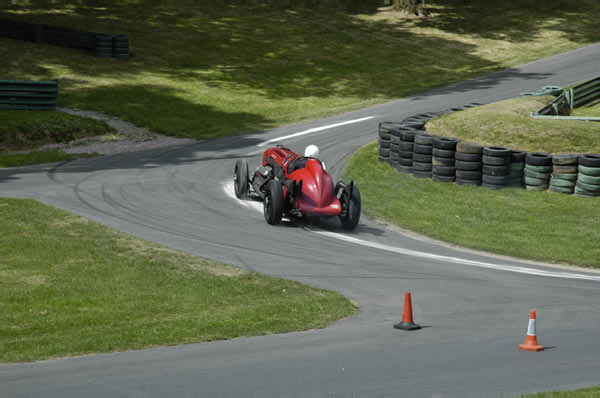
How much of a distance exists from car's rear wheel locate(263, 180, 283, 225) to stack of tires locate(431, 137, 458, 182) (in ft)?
21.3

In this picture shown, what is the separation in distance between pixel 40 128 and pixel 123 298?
56.6ft

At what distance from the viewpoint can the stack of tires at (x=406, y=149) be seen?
2275 centimetres

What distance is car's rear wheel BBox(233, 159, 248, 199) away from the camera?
1956cm

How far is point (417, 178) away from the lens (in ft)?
73.5

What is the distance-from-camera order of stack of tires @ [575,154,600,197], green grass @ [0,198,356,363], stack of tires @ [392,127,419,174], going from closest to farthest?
green grass @ [0,198,356,363]
stack of tires @ [575,154,600,197]
stack of tires @ [392,127,419,174]

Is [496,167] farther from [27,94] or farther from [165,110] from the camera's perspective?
[27,94]

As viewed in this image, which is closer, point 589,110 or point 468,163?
point 468,163

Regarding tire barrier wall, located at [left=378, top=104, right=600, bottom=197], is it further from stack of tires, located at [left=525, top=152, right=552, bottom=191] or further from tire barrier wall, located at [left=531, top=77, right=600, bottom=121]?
tire barrier wall, located at [left=531, top=77, right=600, bottom=121]

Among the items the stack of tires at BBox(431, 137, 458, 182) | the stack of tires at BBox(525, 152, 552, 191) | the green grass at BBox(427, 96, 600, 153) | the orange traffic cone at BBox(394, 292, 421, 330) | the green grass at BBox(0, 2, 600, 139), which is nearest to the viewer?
the orange traffic cone at BBox(394, 292, 421, 330)

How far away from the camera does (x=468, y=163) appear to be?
21.2m

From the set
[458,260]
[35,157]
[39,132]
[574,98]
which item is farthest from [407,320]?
[574,98]

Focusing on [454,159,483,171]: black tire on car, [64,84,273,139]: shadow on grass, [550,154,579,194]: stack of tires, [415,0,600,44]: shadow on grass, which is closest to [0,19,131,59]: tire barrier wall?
[64,84,273,139]: shadow on grass

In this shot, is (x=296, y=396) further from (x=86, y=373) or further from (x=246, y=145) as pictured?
(x=246, y=145)

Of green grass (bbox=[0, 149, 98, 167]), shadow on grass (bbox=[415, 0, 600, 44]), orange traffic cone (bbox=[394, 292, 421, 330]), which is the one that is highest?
shadow on grass (bbox=[415, 0, 600, 44])
